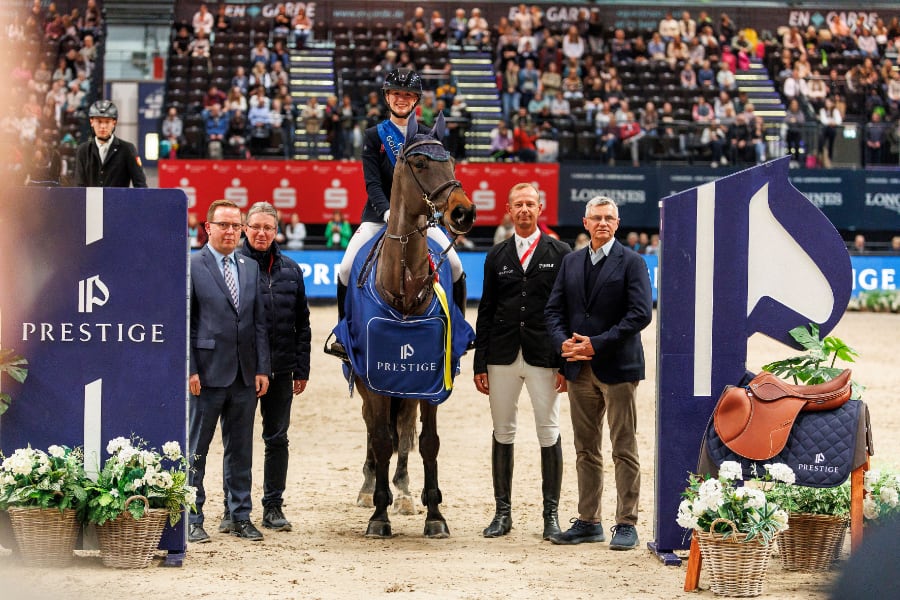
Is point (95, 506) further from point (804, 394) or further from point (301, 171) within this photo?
point (301, 171)

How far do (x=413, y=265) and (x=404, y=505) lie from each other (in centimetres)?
195

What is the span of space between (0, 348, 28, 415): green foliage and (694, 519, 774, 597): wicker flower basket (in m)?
3.40

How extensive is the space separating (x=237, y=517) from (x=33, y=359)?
4.99 feet

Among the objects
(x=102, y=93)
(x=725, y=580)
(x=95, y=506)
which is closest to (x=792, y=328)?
(x=725, y=580)

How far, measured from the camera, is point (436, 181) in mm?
6688

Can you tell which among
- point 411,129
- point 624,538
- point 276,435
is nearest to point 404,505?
point 276,435

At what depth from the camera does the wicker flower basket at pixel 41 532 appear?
5863 mm

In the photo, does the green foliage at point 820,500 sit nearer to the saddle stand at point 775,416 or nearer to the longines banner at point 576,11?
the saddle stand at point 775,416

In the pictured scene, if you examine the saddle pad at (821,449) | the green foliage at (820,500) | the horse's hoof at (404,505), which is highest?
the saddle pad at (821,449)

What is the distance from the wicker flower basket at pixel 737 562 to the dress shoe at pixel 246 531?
2629mm

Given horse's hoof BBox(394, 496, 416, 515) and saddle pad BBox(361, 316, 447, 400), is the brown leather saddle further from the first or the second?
horse's hoof BBox(394, 496, 416, 515)

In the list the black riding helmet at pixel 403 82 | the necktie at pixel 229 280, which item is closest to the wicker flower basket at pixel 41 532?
the necktie at pixel 229 280

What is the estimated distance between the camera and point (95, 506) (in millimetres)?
5895

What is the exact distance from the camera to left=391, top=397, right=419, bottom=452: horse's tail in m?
7.87
